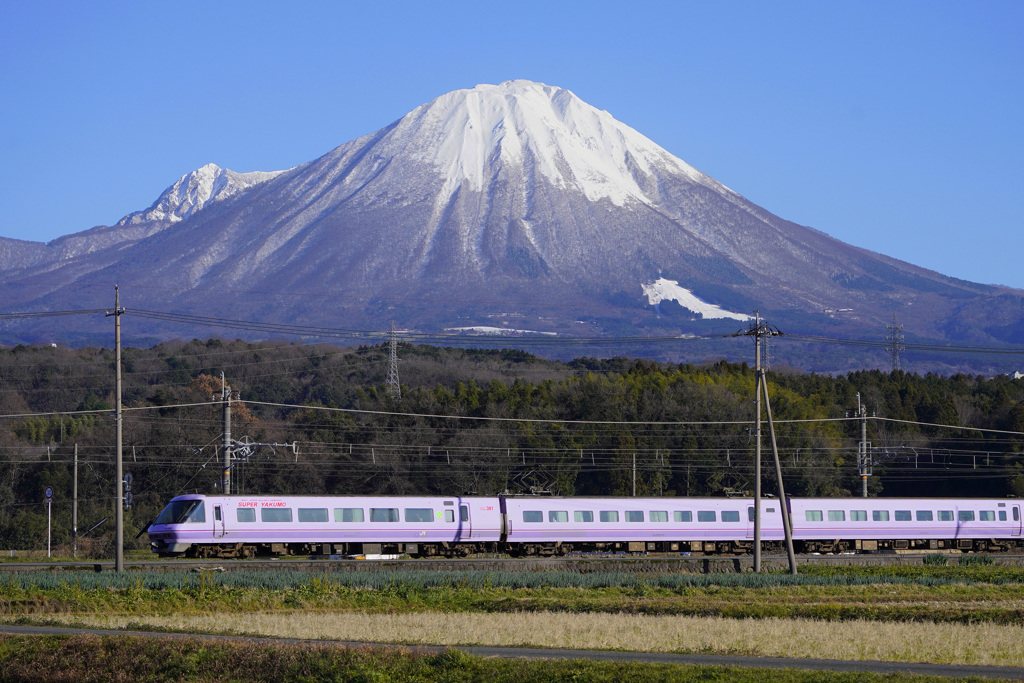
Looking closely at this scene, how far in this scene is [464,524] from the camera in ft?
156

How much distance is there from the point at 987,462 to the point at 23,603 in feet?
203

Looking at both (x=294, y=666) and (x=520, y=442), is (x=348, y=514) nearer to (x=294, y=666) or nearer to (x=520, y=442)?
(x=294, y=666)

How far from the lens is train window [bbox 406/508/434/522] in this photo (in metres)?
46.9

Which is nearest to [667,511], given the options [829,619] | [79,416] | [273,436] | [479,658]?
[829,619]

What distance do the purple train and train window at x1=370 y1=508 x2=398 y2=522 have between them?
35 millimetres

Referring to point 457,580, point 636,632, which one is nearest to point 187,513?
point 457,580

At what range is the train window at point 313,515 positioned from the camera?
45.2m

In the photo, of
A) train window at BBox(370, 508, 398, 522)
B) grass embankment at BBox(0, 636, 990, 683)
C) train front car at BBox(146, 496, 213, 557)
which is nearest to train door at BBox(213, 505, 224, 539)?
train front car at BBox(146, 496, 213, 557)

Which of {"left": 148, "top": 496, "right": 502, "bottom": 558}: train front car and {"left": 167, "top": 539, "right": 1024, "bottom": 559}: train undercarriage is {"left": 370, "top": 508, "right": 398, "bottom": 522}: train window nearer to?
{"left": 148, "top": 496, "right": 502, "bottom": 558}: train front car

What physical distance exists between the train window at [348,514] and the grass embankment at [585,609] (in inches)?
404

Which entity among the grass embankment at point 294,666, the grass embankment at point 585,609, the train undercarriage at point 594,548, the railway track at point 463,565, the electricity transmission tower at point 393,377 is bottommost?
the train undercarriage at point 594,548

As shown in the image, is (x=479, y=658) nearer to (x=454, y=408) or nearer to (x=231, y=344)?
(x=454, y=408)

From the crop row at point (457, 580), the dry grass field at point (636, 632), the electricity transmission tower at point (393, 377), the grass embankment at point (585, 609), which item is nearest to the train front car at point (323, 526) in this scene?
the crop row at point (457, 580)

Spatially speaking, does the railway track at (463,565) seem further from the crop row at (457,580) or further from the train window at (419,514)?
the train window at (419,514)
